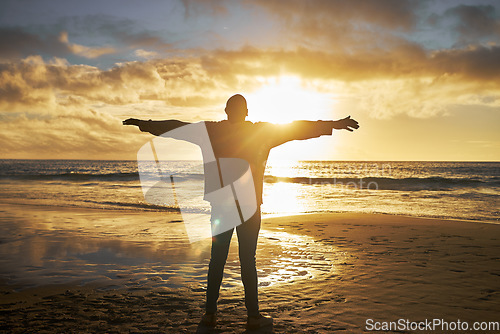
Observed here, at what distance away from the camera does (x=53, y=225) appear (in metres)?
9.97

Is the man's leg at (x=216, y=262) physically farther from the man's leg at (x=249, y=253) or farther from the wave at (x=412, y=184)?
the wave at (x=412, y=184)

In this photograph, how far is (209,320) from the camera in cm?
362

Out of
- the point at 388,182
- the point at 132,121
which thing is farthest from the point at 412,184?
the point at 132,121

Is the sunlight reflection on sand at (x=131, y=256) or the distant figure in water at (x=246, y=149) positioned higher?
the distant figure in water at (x=246, y=149)

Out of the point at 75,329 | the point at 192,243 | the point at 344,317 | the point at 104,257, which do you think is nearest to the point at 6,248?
the point at 104,257

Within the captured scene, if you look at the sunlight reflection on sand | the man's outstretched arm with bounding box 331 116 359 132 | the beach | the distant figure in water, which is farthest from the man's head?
the sunlight reflection on sand

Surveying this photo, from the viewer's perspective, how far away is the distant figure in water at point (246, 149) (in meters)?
3.49

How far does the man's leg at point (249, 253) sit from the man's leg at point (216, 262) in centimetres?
14

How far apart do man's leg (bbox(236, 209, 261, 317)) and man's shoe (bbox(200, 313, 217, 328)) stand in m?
0.37

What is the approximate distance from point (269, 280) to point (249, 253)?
6.14 ft

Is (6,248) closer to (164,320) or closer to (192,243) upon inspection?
(192,243)

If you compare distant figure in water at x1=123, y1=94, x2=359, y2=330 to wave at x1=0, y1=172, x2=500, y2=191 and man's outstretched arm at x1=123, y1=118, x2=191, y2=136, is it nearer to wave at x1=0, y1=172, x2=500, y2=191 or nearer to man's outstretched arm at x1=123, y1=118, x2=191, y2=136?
man's outstretched arm at x1=123, y1=118, x2=191, y2=136

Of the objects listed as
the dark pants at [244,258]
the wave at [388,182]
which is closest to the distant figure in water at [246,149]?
the dark pants at [244,258]

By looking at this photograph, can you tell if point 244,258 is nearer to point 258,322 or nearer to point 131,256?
point 258,322
